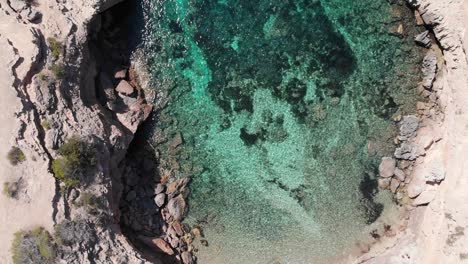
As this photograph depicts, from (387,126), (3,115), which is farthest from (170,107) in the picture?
(387,126)

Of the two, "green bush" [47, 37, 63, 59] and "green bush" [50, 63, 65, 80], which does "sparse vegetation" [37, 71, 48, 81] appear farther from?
"green bush" [47, 37, 63, 59]

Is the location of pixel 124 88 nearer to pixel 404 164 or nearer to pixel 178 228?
pixel 178 228

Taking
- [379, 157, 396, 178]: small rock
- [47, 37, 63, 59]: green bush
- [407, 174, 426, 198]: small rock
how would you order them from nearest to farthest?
[47, 37, 63, 59]: green bush < [407, 174, 426, 198]: small rock < [379, 157, 396, 178]: small rock

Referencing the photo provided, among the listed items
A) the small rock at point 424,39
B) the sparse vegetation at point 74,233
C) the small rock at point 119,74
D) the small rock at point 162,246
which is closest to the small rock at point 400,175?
the small rock at point 424,39

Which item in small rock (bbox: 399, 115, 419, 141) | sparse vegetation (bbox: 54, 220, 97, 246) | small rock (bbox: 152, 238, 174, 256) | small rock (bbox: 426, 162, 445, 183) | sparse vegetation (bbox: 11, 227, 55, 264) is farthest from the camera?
small rock (bbox: 152, 238, 174, 256)

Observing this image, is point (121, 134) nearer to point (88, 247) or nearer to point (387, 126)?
point (88, 247)

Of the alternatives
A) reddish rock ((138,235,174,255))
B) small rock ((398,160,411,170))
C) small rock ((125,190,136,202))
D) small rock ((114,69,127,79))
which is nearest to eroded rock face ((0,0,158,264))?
small rock ((125,190,136,202))
